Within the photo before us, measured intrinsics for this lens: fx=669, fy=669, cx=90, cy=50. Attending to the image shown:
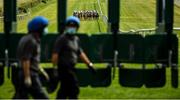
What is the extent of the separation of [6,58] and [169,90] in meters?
4.17

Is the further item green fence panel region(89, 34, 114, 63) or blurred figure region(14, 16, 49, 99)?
green fence panel region(89, 34, 114, 63)

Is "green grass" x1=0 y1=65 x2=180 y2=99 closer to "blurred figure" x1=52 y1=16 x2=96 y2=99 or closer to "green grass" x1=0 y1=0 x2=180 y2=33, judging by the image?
"blurred figure" x1=52 y1=16 x2=96 y2=99

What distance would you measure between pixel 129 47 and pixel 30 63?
5706mm

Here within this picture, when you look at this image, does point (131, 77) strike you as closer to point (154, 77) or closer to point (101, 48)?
point (154, 77)

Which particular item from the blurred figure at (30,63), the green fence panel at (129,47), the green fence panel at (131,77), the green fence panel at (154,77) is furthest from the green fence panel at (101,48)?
the blurred figure at (30,63)

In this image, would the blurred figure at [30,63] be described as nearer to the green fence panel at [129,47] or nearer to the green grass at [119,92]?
the green grass at [119,92]

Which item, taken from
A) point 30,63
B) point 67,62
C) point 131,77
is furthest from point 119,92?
point 30,63

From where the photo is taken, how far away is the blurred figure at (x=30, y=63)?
1091 cm

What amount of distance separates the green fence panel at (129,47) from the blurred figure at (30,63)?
5393 millimetres

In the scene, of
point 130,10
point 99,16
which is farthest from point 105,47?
point 130,10

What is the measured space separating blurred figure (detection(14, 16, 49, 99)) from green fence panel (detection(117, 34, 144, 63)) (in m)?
5.39

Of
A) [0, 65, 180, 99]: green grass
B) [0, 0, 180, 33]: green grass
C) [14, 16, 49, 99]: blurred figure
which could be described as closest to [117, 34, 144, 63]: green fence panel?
[0, 65, 180, 99]: green grass

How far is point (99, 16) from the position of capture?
2532 inches

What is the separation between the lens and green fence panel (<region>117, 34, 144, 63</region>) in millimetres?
16438
